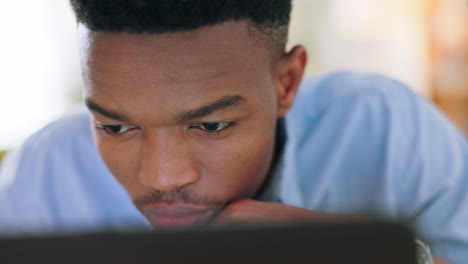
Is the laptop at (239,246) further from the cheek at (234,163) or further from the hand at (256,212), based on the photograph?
the cheek at (234,163)

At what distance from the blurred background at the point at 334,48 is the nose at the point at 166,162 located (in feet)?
4.33

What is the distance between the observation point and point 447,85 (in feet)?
7.91

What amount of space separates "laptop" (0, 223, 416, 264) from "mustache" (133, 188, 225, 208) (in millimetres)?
375

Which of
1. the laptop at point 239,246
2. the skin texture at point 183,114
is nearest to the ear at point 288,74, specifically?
the skin texture at point 183,114

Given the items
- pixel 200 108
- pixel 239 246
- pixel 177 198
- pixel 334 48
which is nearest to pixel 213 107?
pixel 200 108

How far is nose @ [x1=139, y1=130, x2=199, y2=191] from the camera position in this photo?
60 centimetres

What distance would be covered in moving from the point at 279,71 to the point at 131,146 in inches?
8.8

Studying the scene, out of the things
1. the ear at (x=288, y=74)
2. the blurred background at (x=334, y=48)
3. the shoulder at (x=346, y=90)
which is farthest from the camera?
the blurred background at (x=334, y=48)

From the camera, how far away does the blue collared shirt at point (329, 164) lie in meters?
0.89

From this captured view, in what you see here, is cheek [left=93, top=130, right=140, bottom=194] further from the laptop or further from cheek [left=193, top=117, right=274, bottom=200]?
the laptop

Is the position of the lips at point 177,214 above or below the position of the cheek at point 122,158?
below

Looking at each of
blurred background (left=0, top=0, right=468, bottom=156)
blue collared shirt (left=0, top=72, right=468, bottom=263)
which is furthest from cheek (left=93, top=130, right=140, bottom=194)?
blurred background (left=0, top=0, right=468, bottom=156)

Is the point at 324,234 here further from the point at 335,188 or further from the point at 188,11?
the point at 335,188

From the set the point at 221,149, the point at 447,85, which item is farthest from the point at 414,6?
the point at 221,149
